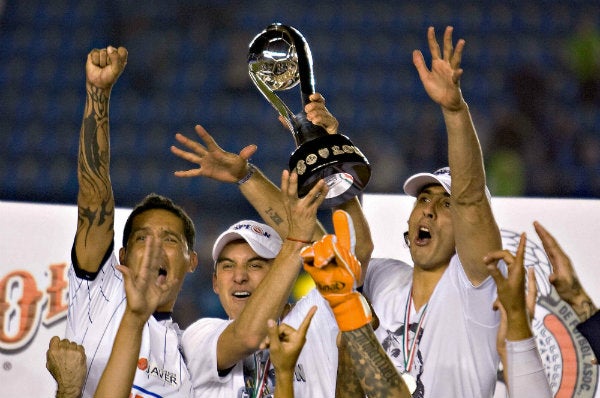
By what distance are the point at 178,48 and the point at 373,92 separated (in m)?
1.01

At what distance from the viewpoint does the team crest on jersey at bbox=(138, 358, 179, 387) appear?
2486 mm

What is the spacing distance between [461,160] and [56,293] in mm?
1678

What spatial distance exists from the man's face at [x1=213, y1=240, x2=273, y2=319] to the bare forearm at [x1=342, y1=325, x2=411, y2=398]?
34.0 inches

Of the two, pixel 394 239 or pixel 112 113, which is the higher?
pixel 112 113

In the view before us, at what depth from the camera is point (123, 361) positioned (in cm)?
212

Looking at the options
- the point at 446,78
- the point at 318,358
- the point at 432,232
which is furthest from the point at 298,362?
the point at 446,78

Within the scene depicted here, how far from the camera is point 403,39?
15.6 ft

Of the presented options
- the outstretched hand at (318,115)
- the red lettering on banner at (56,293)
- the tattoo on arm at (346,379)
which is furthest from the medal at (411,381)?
the red lettering on banner at (56,293)

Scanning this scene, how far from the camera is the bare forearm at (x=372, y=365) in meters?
2.10

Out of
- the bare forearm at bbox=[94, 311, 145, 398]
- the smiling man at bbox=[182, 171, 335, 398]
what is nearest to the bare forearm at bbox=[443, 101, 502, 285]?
the smiling man at bbox=[182, 171, 335, 398]

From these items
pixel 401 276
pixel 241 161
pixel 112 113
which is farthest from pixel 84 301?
pixel 112 113

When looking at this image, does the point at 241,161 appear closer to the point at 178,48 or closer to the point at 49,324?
the point at 49,324

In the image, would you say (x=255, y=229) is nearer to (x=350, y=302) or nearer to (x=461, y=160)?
(x=461, y=160)

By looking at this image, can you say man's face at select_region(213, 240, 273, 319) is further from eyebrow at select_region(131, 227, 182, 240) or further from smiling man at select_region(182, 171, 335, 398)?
eyebrow at select_region(131, 227, 182, 240)
